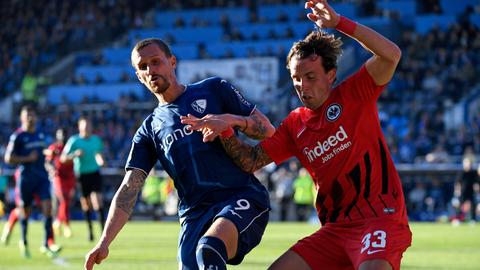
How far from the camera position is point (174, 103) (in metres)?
8.36

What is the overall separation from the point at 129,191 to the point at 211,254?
3.79ft

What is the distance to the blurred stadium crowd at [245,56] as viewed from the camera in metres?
35.0

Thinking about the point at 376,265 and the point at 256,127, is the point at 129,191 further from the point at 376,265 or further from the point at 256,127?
the point at 376,265

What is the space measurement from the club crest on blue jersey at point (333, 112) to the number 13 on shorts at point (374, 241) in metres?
0.85

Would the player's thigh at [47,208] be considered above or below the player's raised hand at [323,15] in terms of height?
below

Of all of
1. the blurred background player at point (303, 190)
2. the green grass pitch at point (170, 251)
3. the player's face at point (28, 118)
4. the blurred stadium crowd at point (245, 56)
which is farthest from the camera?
the blurred stadium crowd at point (245, 56)

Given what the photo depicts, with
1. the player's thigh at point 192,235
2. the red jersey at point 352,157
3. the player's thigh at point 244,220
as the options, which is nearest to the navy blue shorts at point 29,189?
the player's thigh at point 192,235

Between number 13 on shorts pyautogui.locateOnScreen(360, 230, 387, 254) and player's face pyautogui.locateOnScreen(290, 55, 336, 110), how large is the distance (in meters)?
1.01

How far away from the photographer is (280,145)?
821cm

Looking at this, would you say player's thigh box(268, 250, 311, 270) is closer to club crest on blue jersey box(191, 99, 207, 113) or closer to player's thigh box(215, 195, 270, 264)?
player's thigh box(215, 195, 270, 264)

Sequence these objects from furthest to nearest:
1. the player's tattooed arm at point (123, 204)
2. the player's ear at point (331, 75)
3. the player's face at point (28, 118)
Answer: the player's face at point (28, 118) < the player's tattooed arm at point (123, 204) < the player's ear at point (331, 75)

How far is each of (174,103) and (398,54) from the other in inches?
70.2

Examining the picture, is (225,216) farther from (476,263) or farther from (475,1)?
(475,1)

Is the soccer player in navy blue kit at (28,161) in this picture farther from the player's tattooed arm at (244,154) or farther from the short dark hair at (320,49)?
the short dark hair at (320,49)
